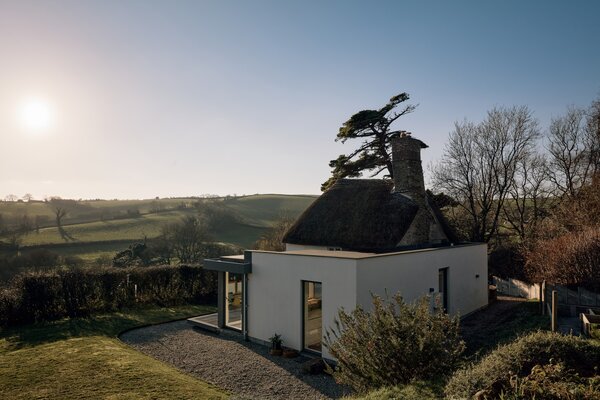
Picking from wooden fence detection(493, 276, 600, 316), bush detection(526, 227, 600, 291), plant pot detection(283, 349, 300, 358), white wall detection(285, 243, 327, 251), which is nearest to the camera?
plant pot detection(283, 349, 300, 358)

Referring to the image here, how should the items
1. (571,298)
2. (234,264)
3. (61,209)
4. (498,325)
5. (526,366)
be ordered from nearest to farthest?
(526,366), (234,264), (498,325), (571,298), (61,209)

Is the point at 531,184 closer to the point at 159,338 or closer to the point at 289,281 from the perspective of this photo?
the point at 289,281

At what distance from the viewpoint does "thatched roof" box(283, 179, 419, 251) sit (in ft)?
53.8

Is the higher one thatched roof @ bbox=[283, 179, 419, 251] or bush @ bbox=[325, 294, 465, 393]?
thatched roof @ bbox=[283, 179, 419, 251]

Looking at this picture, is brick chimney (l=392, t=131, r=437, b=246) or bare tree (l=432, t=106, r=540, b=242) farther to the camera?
bare tree (l=432, t=106, r=540, b=242)

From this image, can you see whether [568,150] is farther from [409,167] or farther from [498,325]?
[498,325]

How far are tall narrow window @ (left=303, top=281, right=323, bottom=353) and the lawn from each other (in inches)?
139

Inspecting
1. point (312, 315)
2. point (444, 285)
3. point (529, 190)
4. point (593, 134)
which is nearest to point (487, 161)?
point (529, 190)

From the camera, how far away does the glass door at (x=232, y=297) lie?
553 inches

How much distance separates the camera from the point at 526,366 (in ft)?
18.8

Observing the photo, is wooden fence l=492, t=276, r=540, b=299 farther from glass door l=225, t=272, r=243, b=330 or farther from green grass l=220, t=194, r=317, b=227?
green grass l=220, t=194, r=317, b=227

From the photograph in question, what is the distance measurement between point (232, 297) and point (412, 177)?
394 inches

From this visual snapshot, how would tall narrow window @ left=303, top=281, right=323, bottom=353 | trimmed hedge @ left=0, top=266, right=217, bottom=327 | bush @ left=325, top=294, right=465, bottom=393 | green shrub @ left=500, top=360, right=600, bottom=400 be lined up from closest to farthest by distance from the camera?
green shrub @ left=500, top=360, right=600, bottom=400 < bush @ left=325, top=294, right=465, bottom=393 < tall narrow window @ left=303, top=281, right=323, bottom=353 < trimmed hedge @ left=0, top=266, right=217, bottom=327

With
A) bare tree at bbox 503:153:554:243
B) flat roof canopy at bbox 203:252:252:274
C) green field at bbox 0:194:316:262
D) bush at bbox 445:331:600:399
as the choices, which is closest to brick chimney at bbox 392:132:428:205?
flat roof canopy at bbox 203:252:252:274
